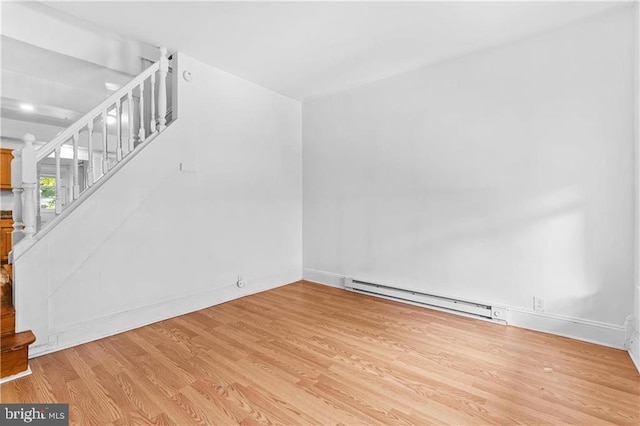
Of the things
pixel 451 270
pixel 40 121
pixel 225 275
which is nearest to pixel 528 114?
pixel 451 270

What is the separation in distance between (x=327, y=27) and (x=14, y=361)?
3.24 m

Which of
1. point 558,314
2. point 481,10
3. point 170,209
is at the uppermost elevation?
point 481,10

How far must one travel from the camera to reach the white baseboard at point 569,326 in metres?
2.25

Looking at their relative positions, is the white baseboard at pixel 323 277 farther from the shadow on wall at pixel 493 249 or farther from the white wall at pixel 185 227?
the shadow on wall at pixel 493 249

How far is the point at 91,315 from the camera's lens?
95.3 inches

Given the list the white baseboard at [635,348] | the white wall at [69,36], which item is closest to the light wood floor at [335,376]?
the white baseboard at [635,348]

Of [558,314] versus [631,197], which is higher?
[631,197]

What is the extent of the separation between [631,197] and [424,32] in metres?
2.04

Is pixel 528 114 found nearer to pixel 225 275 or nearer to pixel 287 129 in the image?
pixel 287 129

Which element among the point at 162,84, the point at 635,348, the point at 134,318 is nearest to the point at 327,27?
the point at 162,84

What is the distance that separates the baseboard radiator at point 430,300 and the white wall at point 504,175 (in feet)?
0.26

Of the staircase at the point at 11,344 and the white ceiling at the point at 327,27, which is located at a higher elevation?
the white ceiling at the point at 327,27

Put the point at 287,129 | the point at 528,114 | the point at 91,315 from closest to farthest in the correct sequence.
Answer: the point at 91,315
the point at 528,114
the point at 287,129

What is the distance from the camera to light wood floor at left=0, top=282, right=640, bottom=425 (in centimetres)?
154
